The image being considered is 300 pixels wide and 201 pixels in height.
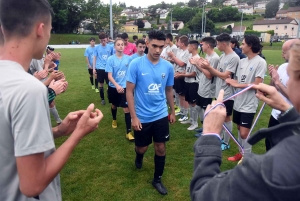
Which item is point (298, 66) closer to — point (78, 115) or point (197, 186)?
point (197, 186)

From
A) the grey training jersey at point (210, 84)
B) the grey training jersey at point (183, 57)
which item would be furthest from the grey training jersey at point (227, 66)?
the grey training jersey at point (183, 57)

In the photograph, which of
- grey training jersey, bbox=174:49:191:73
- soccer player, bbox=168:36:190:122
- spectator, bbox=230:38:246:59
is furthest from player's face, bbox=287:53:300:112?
spectator, bbox=230:38:246:59

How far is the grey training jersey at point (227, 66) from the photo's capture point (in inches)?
199

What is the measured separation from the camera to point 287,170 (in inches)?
31.9

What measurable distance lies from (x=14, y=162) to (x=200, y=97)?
5232 millimetres

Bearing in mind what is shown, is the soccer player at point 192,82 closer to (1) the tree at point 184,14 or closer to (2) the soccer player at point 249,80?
(2) the soccer player at point 249,80

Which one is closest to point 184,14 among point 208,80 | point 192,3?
point 192,3

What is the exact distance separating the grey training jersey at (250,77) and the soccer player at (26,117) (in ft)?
12.2

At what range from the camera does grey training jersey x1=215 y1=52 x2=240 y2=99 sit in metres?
5.07

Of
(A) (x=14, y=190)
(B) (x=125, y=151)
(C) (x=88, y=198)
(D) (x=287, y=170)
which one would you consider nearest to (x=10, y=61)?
(A) (x=14, y=190)

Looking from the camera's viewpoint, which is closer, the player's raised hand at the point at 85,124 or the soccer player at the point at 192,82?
the player's raised hand at the point at 85,124

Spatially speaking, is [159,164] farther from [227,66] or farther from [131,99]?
[227,66]

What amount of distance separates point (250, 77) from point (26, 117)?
424 cm

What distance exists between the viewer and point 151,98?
13.0 feet
